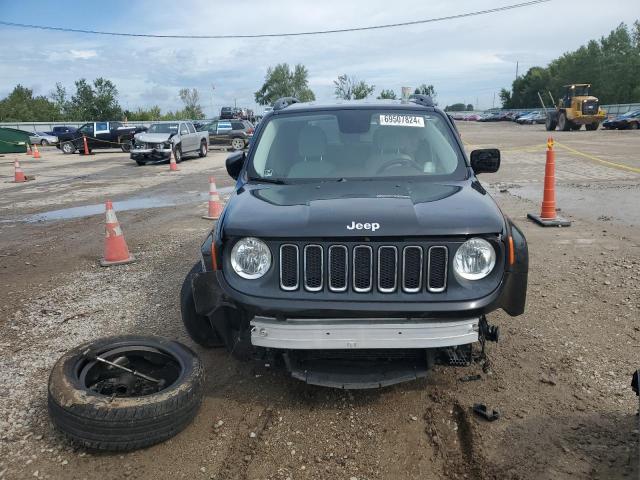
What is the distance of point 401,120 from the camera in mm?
4316

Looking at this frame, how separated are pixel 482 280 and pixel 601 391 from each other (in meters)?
1.21

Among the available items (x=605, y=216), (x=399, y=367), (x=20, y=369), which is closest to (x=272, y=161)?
(x=399, y=367)

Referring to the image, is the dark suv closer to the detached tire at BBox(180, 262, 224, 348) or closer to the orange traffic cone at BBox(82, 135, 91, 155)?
the orange traffic cone at BBox(82, 135, 91, 155)

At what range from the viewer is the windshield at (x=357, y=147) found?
13.2ft

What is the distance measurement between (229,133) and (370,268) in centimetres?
2773

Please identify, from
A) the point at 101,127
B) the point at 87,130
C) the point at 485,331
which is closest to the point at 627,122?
the point at 101,127

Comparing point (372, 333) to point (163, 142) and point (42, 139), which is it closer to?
point (163, 142)

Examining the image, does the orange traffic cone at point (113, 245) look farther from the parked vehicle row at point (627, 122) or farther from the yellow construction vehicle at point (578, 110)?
the parked vehicle row at point (627, 122)

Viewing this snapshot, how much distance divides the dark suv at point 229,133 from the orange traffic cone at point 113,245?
23.4 meters

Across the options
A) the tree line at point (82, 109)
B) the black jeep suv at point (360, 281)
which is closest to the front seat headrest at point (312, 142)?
the black jeep suv at point (360, 281)

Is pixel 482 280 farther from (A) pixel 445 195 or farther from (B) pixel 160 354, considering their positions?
(B) pixel 160 354

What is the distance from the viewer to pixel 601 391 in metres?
3.34

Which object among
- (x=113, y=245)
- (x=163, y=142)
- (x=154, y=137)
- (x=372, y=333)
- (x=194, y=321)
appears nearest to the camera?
(x=372, y=333)

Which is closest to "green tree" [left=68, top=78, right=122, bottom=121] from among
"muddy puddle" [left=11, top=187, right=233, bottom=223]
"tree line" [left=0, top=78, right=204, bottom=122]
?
"tree line" [left=0, top=78, right=204, bottom=122]
